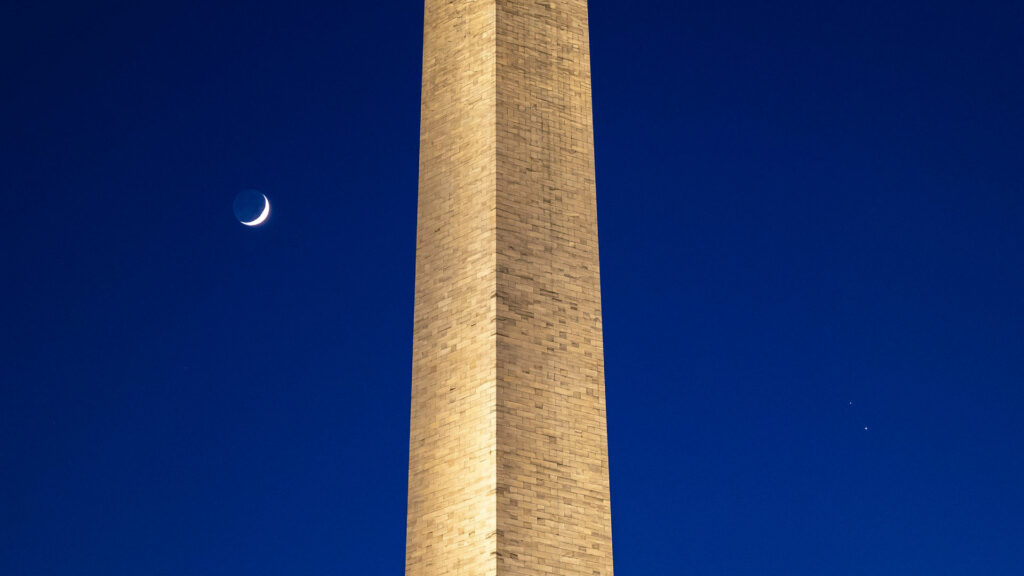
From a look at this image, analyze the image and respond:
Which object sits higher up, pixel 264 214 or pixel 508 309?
pixel 264 214

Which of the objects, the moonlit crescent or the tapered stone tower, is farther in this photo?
the moonlit crescent

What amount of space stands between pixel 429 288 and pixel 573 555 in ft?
10.6

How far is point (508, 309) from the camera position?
14.4 metres

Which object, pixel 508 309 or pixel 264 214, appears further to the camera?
pixel 264 214

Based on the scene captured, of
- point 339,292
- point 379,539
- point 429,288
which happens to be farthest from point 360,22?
point 429,288

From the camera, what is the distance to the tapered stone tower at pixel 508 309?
45.5 ft

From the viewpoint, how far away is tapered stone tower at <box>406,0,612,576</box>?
45.5ft

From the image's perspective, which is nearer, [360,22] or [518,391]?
[518,391]

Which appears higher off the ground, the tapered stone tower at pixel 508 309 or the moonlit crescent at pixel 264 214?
the moonlit crescent at pixel 264 214

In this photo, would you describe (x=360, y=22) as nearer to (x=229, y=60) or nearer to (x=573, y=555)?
(x=229, y=60)

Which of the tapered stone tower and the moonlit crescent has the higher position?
the moonlit crescent

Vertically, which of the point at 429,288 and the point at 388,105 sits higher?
the point at 388,105

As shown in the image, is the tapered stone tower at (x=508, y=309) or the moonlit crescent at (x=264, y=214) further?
the moonlit crescent at (x=264, y=214)

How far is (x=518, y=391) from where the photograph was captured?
556 inches
